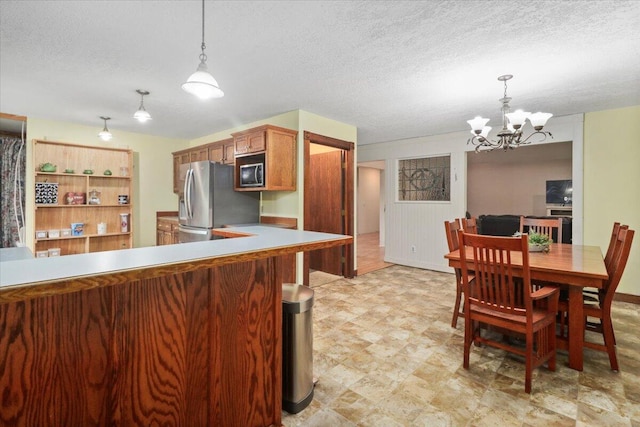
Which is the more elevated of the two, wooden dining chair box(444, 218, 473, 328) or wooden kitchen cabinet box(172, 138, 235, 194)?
wooden kitchen cabinet box(172, 138, 235, 194)

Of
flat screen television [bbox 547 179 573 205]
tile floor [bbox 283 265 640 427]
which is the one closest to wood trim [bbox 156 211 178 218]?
tile floor [bbox 283 265 640 427]

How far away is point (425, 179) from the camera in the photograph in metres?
5.61

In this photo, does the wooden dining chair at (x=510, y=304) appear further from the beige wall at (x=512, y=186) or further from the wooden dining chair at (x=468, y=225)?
the beige wall at (x=512, y=186)

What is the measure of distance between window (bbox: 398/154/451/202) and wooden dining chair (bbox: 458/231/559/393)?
10.7 feet

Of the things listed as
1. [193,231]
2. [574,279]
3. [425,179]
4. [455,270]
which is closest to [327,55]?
[455,270]

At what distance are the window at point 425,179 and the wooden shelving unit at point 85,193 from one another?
15.8 feet

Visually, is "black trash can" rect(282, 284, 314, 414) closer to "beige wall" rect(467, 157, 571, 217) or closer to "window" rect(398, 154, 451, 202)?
"window" rect(398, 154, 451, 202)

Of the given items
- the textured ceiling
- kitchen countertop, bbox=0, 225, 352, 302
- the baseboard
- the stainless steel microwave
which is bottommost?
→ the baseboard

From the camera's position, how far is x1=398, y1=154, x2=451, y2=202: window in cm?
532

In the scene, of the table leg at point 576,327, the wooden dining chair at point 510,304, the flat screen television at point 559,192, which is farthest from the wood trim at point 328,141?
the flat screen television at point 559,192

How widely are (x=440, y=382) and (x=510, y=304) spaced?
27.8 inches

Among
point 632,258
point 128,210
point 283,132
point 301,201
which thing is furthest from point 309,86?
point 632,258

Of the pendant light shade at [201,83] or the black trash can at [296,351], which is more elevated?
the pendant light shade at [201,83]

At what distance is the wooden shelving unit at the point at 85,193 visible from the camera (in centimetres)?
448
